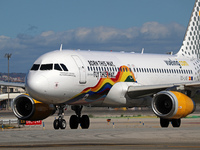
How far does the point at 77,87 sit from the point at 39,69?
2602 millimetres

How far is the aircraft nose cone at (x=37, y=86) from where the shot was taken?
2948 cm

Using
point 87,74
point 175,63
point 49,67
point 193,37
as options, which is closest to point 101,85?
point 87,74

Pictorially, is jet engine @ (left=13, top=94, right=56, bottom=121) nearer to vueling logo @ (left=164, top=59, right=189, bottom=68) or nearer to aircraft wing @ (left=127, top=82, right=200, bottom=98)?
aircraft wing @ (left=127, top=82, right=200, bottom=98)

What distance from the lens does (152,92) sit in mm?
35156

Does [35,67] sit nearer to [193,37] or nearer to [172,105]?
[172,105]

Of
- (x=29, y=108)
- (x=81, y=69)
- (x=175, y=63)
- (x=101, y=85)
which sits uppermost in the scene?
(x=175, y=63)

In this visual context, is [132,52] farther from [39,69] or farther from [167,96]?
[39,69]

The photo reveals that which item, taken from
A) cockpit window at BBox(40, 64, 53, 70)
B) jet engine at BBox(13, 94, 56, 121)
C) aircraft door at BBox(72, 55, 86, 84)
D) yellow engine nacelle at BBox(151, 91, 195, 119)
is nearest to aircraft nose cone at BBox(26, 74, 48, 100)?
cockpit window at BBox(40, 64, 53, 70)

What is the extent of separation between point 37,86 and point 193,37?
21091mm

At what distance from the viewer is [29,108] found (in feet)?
115

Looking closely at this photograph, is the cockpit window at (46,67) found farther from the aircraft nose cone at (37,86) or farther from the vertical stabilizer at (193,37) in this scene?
the vertical stabilizer at (193,37)

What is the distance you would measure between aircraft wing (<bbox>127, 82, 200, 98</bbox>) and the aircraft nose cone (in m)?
7.12

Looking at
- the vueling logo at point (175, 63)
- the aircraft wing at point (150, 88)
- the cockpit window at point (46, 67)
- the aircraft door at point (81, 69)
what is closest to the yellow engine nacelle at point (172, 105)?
the aircraft wing at point (150, 88)

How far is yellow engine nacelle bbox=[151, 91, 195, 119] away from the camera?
31.9 m
